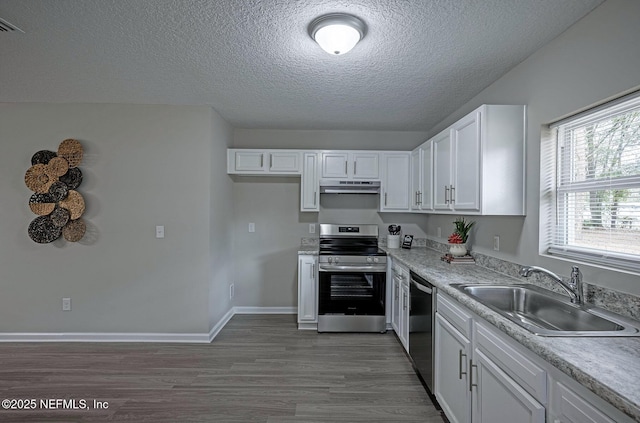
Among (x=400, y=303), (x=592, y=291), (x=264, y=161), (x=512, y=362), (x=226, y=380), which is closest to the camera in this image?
(x=512, y=362)

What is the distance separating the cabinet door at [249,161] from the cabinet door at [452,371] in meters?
2.72

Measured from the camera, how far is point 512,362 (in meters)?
1.32

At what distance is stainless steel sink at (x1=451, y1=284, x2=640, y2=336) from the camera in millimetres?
1309

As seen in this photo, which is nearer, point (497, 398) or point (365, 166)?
point (497, 398)

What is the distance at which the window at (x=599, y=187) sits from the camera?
1.56 meters

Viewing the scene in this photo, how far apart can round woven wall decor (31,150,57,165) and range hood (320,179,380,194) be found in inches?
116

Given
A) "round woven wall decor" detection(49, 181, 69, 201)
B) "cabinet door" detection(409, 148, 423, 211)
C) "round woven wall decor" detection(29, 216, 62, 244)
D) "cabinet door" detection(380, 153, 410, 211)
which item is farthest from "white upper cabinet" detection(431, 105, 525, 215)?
"round woven wall decor" detection(29, 216, 62, 244)

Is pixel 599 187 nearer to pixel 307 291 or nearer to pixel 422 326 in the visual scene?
pixel 422 326

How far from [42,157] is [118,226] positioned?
41.2 inches

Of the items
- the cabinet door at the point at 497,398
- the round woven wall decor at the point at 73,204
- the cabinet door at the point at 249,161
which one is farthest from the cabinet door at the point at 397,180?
the round woven wall decor at the point at 73,204

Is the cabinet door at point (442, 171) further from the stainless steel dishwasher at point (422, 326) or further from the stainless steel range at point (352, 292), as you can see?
the stainless steel range at point (352, 292)

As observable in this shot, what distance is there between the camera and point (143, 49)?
217cm

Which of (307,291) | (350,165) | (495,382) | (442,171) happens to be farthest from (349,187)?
(495,382)

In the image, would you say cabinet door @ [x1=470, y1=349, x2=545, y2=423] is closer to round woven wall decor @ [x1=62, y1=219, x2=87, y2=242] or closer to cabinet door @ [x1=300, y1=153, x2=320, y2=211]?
cabinet door @ [x1=300, y1=153, x2=320, y2=211]
